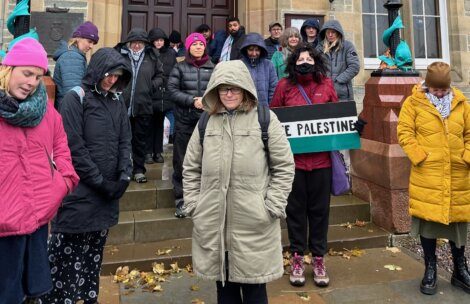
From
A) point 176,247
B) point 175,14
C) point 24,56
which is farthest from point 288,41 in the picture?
point 24,56

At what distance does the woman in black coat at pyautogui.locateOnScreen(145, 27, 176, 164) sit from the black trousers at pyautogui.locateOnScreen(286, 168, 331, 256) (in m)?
2.76

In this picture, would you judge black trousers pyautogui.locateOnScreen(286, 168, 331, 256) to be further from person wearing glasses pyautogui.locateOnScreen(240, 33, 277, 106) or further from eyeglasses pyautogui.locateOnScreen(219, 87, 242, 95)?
eyeglasses pyautogui.locateOnScreen(219, 87, 242, 95)

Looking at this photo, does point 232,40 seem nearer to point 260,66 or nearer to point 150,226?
point 260,66

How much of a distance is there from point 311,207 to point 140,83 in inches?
114

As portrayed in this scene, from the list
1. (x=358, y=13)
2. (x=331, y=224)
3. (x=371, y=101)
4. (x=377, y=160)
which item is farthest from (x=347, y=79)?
(x=358, y=13)

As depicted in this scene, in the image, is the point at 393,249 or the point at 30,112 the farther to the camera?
the point at 393,249

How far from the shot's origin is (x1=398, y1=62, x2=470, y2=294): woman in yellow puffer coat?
11.2ft

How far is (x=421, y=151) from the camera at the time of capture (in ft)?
11.3

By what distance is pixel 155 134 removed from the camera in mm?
5957

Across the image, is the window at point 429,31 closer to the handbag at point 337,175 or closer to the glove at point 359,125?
the glove at point 359,125

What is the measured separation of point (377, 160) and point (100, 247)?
359 cm

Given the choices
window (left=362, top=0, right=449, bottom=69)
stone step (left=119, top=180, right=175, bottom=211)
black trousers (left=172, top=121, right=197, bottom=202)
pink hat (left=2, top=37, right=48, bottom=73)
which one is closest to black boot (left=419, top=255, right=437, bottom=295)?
black trousers (left=172, top=121, right=197, bottom=202)

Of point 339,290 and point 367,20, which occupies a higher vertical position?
point 367,20

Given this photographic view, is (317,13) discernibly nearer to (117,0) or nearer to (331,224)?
(117,0)
